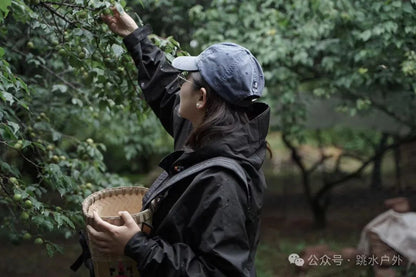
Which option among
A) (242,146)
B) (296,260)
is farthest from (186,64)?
(296,260)

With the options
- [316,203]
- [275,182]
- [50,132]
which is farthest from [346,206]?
[50,132]

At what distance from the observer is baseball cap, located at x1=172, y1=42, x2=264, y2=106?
1.86 meters

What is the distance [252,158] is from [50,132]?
7.02 feet

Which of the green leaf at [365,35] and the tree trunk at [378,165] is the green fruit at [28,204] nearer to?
the green leaf at [365,35]

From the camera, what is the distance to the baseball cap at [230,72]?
1.86 m

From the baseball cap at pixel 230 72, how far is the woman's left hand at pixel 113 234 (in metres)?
0.54

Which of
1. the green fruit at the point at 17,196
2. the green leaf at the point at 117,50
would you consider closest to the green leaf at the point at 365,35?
the green leaf at the point at 117,50

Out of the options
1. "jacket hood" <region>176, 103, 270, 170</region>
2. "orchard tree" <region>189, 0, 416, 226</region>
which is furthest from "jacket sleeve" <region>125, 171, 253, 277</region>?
"orchard tree" <region>189, 0, 416, 226</region>

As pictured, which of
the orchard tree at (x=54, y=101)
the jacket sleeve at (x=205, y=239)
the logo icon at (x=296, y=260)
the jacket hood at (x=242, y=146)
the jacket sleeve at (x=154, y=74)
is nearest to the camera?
the jacket sleeve at (x=205, y=239)

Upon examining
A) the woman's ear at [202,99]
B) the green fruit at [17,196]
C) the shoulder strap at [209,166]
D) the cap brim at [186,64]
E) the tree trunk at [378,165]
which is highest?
the cap brim at [186,64]

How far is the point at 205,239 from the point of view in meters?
1.68

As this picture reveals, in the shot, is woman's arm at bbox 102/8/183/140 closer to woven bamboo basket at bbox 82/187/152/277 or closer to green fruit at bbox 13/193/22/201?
woven bamboo basket at bbox 82/187/152/277

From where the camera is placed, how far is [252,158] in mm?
1861

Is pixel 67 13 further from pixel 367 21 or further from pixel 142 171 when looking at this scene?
pixel 142 171
